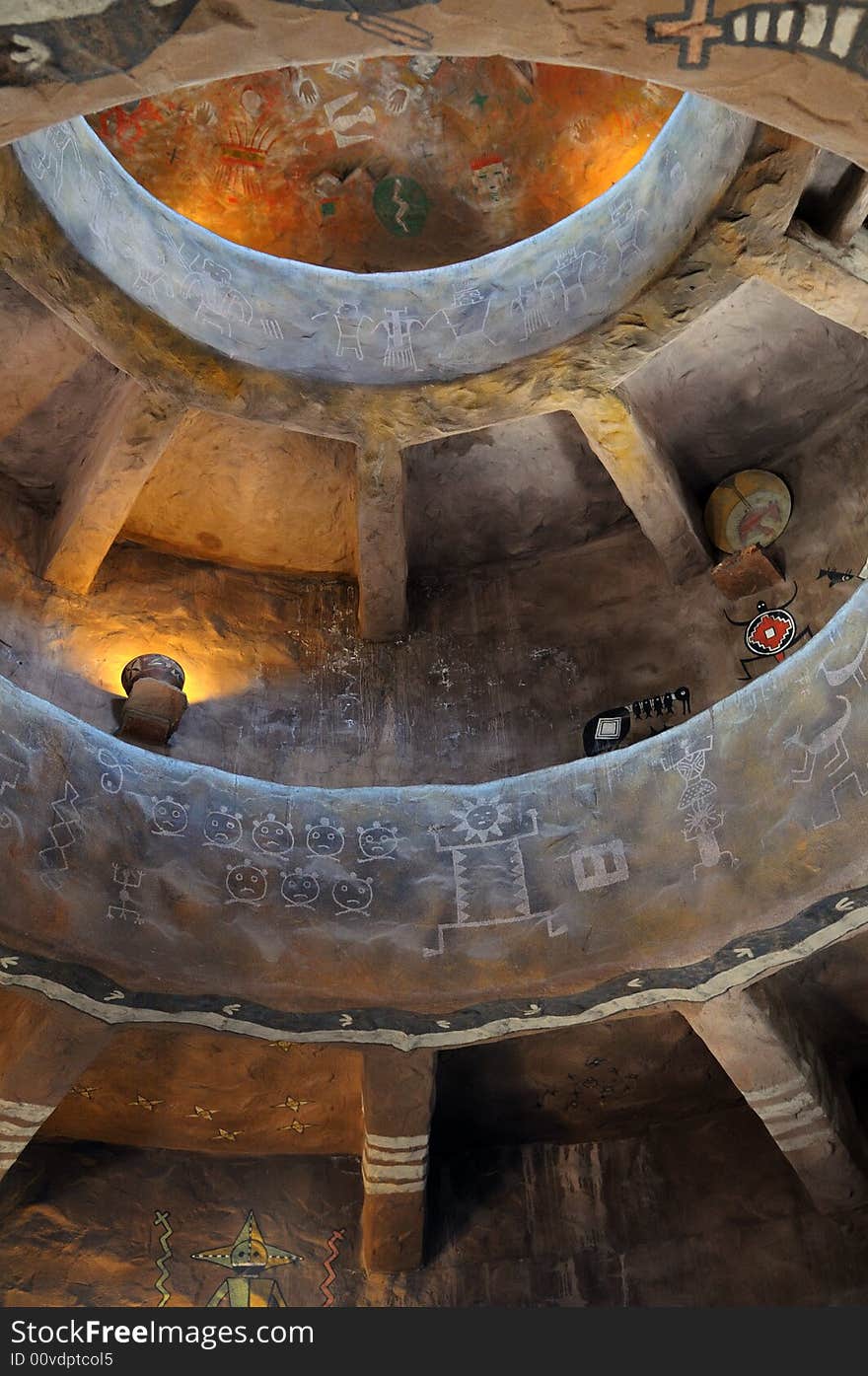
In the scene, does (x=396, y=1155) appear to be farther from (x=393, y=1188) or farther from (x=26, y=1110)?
(x=26, y=1110)

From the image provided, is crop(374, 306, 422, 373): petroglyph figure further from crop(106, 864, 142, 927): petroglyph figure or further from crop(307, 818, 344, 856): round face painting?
crop(106, 864, 142, 927): petroglyph figure

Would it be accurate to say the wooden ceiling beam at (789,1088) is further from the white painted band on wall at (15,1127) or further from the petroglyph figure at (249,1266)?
the white painted band on wall at (15,1127)

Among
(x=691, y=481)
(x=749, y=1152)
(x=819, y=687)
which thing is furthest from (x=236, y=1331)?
(x=691, y=481)

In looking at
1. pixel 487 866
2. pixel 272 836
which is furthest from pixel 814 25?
pixel 272 836

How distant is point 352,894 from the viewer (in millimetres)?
7809

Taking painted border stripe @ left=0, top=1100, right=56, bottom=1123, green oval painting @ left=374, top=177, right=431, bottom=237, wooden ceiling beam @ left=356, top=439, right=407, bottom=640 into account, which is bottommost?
painted border stripe @ left=0, top=1100, right=56, bottom=1123

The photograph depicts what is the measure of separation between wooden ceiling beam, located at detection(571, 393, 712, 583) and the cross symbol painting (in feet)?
16.6

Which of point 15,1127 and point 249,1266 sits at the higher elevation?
point 15,1127

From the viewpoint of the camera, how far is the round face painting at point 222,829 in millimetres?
7785

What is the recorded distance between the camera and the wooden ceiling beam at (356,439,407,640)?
920cm

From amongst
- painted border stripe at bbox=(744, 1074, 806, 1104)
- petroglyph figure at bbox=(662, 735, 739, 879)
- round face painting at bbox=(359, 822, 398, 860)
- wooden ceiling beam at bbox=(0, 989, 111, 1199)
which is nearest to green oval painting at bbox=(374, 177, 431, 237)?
round face painting at bbox=(359, 822, 398, 860)

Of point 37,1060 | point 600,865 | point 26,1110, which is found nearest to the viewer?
point 37,1060

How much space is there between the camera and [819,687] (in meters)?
7.04

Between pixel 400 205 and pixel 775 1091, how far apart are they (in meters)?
7.26
